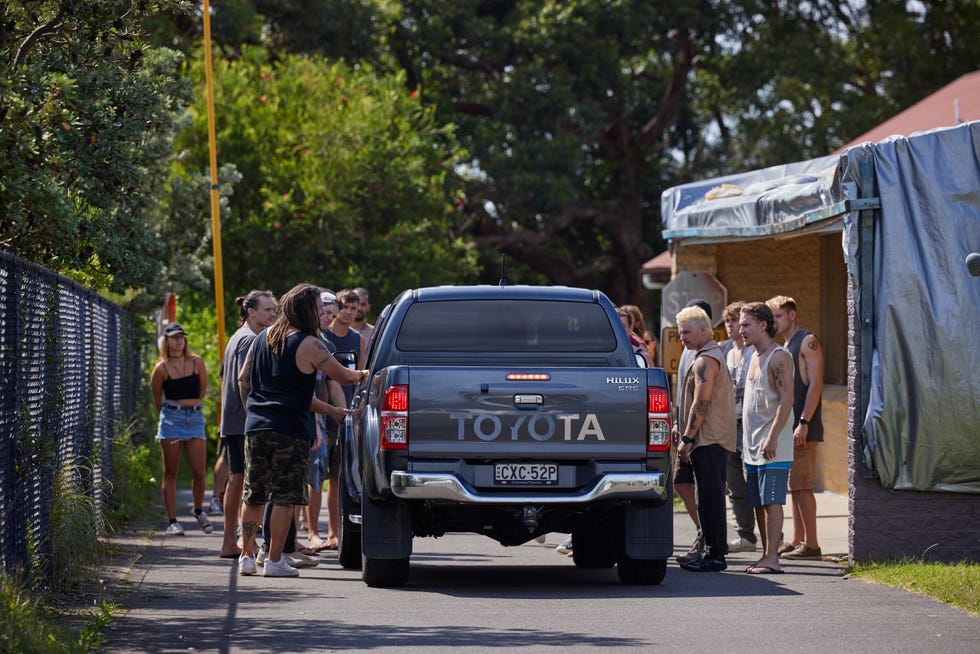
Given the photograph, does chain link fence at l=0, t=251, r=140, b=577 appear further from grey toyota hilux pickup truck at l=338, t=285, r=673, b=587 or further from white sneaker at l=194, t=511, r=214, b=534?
grey toyota hilux pickup truck at l=338, t=285, r=673, b=587

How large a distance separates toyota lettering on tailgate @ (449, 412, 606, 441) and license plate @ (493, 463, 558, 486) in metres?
0.18

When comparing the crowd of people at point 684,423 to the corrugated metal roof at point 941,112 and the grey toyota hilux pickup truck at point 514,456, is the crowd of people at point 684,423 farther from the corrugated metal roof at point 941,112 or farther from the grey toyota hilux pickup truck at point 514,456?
the corrugated metal roof at point 941,112

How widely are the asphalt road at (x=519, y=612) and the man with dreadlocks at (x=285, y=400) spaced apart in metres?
0.60

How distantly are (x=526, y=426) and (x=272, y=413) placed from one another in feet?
5.91

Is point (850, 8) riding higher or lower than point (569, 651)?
higher

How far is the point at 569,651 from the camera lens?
7.95 meters

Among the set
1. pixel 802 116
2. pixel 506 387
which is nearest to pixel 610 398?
pixel 506 387

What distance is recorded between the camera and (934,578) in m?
10.5

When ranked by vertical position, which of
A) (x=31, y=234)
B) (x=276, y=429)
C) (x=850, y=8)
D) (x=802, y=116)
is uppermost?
(x=850, y=8)

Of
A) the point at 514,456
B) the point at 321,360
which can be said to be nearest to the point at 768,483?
the point at 514,456

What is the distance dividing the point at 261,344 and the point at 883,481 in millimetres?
4292

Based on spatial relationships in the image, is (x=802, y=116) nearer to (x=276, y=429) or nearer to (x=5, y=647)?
(x=276, y=429)

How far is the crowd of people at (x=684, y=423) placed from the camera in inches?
429

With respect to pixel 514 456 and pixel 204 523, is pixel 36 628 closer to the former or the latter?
pixel 514 456
